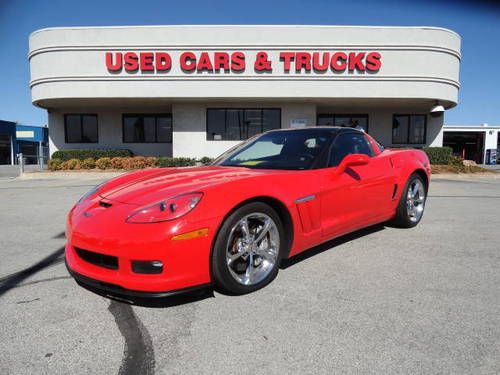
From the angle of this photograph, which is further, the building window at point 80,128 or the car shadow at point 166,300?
the building window at point 80,128

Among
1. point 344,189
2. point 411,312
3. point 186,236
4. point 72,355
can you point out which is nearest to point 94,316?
point 72,355

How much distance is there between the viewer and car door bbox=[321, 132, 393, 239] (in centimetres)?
328

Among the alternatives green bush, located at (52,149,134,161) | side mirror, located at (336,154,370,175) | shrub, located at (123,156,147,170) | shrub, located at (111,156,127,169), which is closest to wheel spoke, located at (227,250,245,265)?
side mirror, located at (336,154,370,175)

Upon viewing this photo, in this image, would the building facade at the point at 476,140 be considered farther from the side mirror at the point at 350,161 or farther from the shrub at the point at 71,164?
the side mirror at the point at 350,161

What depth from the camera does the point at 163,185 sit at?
2771mm

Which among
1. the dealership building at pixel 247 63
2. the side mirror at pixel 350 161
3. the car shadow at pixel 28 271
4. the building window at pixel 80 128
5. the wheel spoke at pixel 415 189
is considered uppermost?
the dealership building at pixel 247 63

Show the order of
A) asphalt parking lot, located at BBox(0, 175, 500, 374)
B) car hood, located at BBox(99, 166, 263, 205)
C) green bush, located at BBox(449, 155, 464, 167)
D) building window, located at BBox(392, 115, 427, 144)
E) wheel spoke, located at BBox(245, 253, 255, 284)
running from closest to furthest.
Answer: asphalt parking lot, located at BBox(0, 175, 500, 374), car hood, located at BBox(99, 166, 263, 205), wheel spoke, located at BBox(245, 253, 255, 284), green bush, located at BBox(449, 155, 464, 167), building window, located at BBox(392, 115, 427, 144)

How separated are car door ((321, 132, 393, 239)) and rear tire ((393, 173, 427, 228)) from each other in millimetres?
448

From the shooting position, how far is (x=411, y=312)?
2.38 metres

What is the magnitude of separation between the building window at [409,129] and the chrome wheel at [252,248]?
56.1 ft

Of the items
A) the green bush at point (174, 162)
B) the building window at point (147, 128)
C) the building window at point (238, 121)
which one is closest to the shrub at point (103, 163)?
the green bush at point (174, 162)

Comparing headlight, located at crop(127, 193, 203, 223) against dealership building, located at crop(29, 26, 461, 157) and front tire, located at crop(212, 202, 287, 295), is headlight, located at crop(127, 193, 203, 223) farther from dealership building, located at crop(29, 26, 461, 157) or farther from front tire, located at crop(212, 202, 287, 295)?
dealership building, located at crop(29, 26, 461, 157)

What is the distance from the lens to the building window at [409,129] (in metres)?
17.9

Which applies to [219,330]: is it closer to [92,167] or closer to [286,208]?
[286,208]
